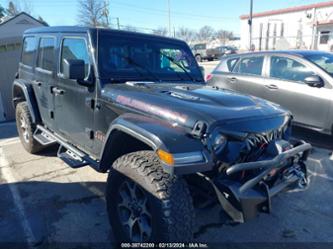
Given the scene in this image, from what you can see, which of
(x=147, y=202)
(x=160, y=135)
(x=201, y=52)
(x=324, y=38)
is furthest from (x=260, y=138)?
(x=324, y=38)

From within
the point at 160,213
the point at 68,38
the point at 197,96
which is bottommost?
the point at 160,213

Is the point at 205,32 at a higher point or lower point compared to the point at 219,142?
higher

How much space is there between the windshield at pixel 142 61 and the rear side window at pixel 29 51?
79.1 inches

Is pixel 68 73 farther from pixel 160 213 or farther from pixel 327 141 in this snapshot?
pixel 327 141

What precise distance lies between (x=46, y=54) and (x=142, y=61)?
1.68 metres

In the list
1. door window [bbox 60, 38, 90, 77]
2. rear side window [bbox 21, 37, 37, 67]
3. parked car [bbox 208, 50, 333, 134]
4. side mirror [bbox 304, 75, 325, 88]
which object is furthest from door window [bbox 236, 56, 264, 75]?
rear side window [bbox 21, 37, 37, 67]

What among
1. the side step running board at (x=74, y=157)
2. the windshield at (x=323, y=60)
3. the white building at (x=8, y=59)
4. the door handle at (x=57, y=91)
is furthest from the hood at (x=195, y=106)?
the white building at (x=8, y=59)

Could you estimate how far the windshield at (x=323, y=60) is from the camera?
5.57m

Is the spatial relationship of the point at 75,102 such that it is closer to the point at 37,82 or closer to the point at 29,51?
the point at 37,82

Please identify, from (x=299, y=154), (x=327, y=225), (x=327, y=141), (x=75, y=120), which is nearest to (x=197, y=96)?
(x=299, y=154)

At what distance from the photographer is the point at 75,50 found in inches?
142

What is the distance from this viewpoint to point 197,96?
9.34 ft

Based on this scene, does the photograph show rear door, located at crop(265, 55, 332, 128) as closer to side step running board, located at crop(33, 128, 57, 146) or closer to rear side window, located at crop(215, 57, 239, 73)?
rear side window, located at crop(215, 57, 239, 73)

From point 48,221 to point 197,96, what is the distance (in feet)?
6.67
